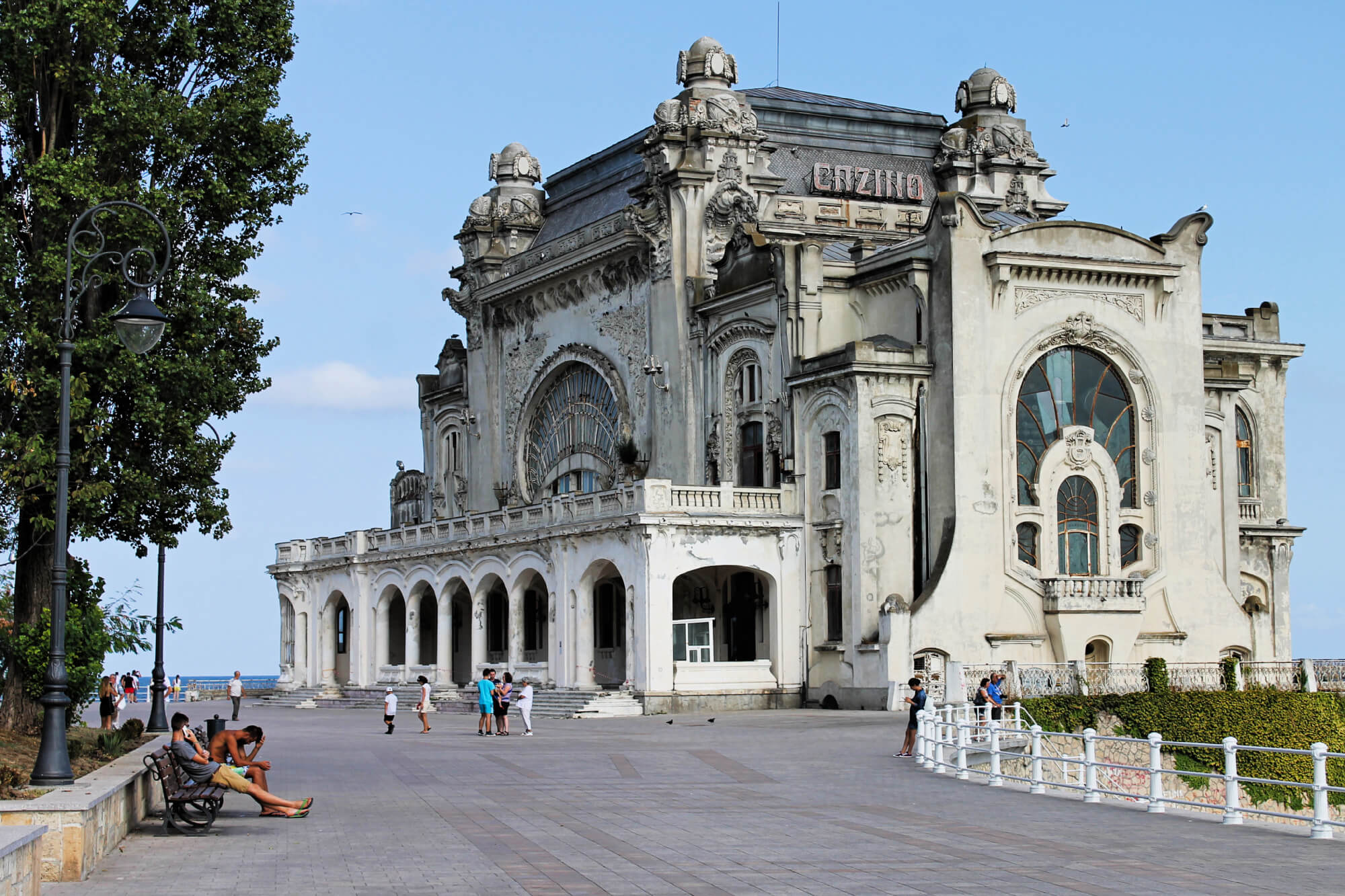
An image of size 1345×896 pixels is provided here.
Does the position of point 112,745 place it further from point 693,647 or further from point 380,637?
point 380,637

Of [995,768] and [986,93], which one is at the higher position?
[986,93]

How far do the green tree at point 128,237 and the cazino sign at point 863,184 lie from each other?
3571 cm

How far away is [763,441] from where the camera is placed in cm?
5853

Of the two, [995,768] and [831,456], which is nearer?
[995,768]

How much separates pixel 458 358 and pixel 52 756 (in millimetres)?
62019

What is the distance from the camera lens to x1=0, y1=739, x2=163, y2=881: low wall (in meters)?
16.7

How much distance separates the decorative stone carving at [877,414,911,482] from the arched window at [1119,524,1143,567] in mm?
7413

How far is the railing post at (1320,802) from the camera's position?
19656mm

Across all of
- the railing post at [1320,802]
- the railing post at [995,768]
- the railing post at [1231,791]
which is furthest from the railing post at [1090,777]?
the railing post at [1320,802]

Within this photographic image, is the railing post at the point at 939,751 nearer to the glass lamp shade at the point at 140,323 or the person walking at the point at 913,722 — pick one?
the person walking at the point at 913,722

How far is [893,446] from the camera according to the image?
5450 cm

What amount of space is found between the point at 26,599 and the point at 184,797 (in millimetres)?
10125

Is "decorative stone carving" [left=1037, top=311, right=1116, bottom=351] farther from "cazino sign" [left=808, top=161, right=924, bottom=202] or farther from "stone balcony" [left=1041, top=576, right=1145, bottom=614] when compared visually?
"cazino sign" [left=808, top=161, right=924, bottom=202]

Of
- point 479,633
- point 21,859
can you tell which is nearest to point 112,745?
point 21,859
